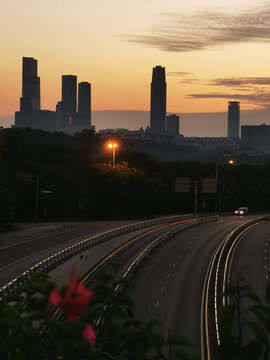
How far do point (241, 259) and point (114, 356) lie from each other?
64354 millimetres

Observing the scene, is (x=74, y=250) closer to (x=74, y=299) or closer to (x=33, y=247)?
(x=33, y=247)

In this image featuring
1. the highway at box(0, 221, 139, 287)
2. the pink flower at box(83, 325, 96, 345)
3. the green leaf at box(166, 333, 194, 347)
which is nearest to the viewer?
the pink flower at box(83, 325, 96, 345)

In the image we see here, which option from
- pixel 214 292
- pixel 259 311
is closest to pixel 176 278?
pixel 214 292

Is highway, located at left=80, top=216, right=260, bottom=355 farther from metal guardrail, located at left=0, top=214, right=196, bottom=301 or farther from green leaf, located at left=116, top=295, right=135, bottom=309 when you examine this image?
green leaf, located at left=116, top=295, right=135, bottom=309

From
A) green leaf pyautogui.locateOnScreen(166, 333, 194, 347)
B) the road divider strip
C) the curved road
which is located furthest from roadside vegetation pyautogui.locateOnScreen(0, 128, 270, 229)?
green leaf pyautogui.locateOnScreen(166, 333, 194, 347)

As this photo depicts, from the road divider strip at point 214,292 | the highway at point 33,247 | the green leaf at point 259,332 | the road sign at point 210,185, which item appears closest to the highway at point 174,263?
the highway at point 33,247

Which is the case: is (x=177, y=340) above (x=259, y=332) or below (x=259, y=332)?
below

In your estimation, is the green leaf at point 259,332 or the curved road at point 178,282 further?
the curved road at point 178,282

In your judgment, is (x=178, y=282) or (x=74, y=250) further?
(x=74, y=250)

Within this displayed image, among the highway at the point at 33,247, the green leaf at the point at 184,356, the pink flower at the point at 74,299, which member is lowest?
the highway at the point at 33,247

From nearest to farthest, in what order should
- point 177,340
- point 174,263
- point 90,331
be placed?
1. point 90,331
2. point 177,340
3. point 174,263

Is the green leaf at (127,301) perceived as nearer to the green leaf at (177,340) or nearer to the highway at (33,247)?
the green leaf at (177,340)

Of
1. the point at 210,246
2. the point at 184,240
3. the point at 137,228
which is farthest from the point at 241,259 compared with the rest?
the point at 137,228

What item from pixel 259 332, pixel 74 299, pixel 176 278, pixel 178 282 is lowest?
pixel 178 282
